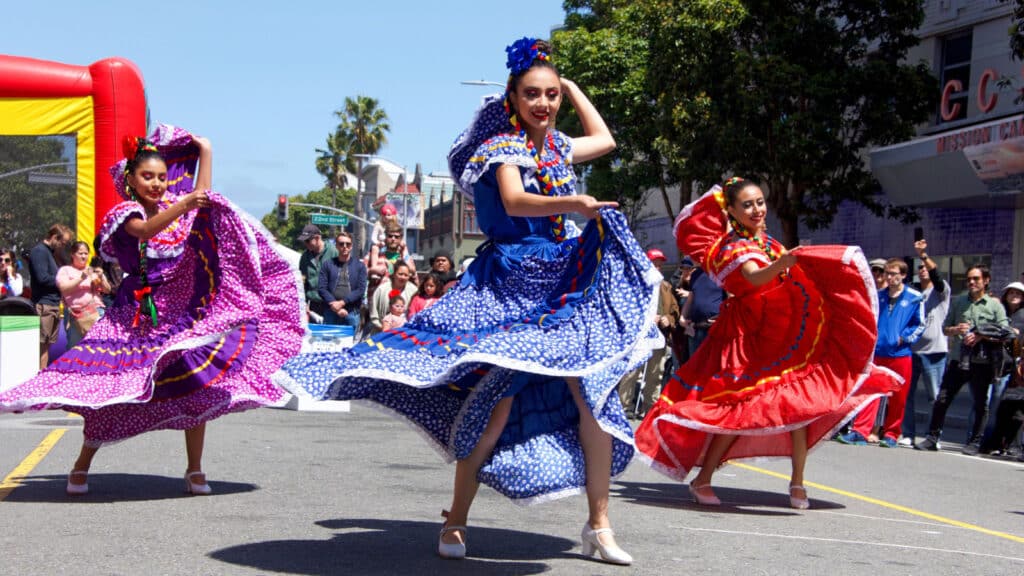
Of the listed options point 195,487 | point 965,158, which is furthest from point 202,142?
point 965,158

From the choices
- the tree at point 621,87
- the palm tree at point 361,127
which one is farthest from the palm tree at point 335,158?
the tree at point 621,87

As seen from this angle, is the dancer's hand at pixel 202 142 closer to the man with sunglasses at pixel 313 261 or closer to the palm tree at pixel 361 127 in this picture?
the man with sunglasses at pixel 313 261

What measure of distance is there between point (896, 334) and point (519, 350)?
881 centimetres

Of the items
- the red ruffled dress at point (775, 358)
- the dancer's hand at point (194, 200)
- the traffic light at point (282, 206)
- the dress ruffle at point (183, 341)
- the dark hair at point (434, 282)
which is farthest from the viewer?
the traffic light at point (282, 206)

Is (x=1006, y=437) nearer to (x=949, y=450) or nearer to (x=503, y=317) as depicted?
(x=949, y=450)

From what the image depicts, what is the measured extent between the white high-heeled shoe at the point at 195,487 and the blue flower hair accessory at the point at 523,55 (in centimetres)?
293

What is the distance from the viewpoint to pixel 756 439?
7.71 meters

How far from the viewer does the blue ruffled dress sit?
482cm

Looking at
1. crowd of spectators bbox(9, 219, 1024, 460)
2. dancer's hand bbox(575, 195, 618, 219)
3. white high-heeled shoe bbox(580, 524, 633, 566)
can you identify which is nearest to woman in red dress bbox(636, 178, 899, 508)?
white high-heeled shoe bbox(580, 524, 633, 566)

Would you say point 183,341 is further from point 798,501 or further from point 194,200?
point 798,501

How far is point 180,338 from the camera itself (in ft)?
22.1

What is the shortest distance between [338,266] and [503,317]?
10.9 meters

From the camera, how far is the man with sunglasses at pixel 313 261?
1580 cm

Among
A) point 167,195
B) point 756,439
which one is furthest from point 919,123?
point 167,195
